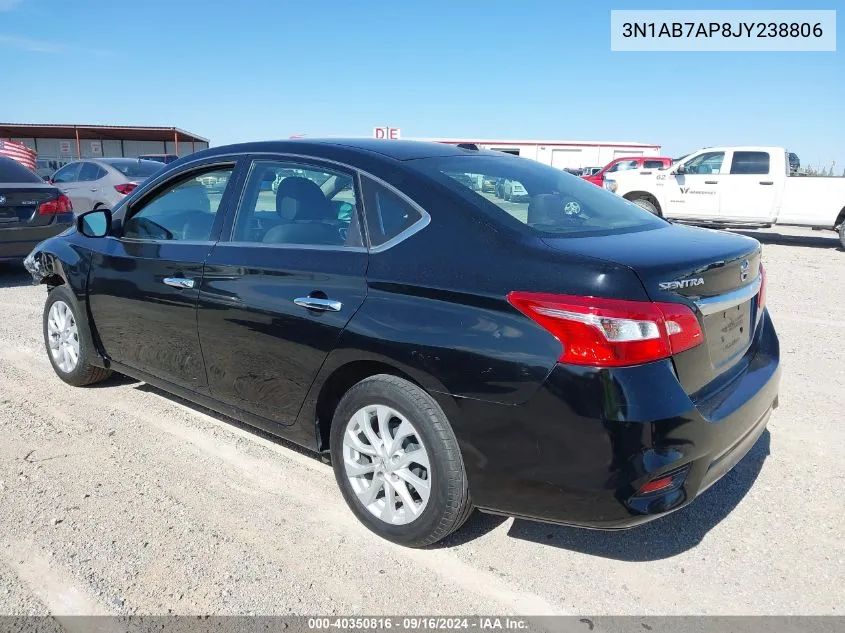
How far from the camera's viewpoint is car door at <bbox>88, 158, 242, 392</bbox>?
142 inches

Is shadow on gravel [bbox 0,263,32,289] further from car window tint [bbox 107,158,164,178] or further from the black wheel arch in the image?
the black wheel arch

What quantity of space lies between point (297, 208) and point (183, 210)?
38.4 inches

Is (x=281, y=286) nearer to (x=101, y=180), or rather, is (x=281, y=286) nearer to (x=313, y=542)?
(x=313, y=542)

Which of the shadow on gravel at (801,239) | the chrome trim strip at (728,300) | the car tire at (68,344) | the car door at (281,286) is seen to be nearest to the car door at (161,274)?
the car door at (281,286)

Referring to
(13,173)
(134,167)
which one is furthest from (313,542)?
(134,167)

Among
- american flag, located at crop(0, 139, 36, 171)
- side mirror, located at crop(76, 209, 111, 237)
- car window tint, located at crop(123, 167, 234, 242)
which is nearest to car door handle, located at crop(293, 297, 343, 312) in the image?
car window tint, located at crop(123, 167, 234, 242)

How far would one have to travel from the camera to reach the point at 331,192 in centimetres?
317

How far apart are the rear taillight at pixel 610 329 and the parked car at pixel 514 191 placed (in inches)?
29.7

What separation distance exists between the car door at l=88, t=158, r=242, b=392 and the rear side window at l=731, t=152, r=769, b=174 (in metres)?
13.4

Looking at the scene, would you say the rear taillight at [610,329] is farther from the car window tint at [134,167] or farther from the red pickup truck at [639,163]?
the red pickup truck at [639,163]

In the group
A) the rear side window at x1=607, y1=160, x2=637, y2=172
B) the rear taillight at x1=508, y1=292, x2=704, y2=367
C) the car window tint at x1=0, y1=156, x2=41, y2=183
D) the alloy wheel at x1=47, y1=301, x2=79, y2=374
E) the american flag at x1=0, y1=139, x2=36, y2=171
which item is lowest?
the alloy wheel at x1=47, y1=301, x2=79, y2=374

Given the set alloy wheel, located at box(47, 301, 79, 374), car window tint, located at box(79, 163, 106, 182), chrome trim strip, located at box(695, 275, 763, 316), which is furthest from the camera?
car window tint, located at box(79, 163, 106, 182)

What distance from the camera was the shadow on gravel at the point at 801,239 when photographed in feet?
47.4

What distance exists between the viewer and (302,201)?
3316 millimetres
